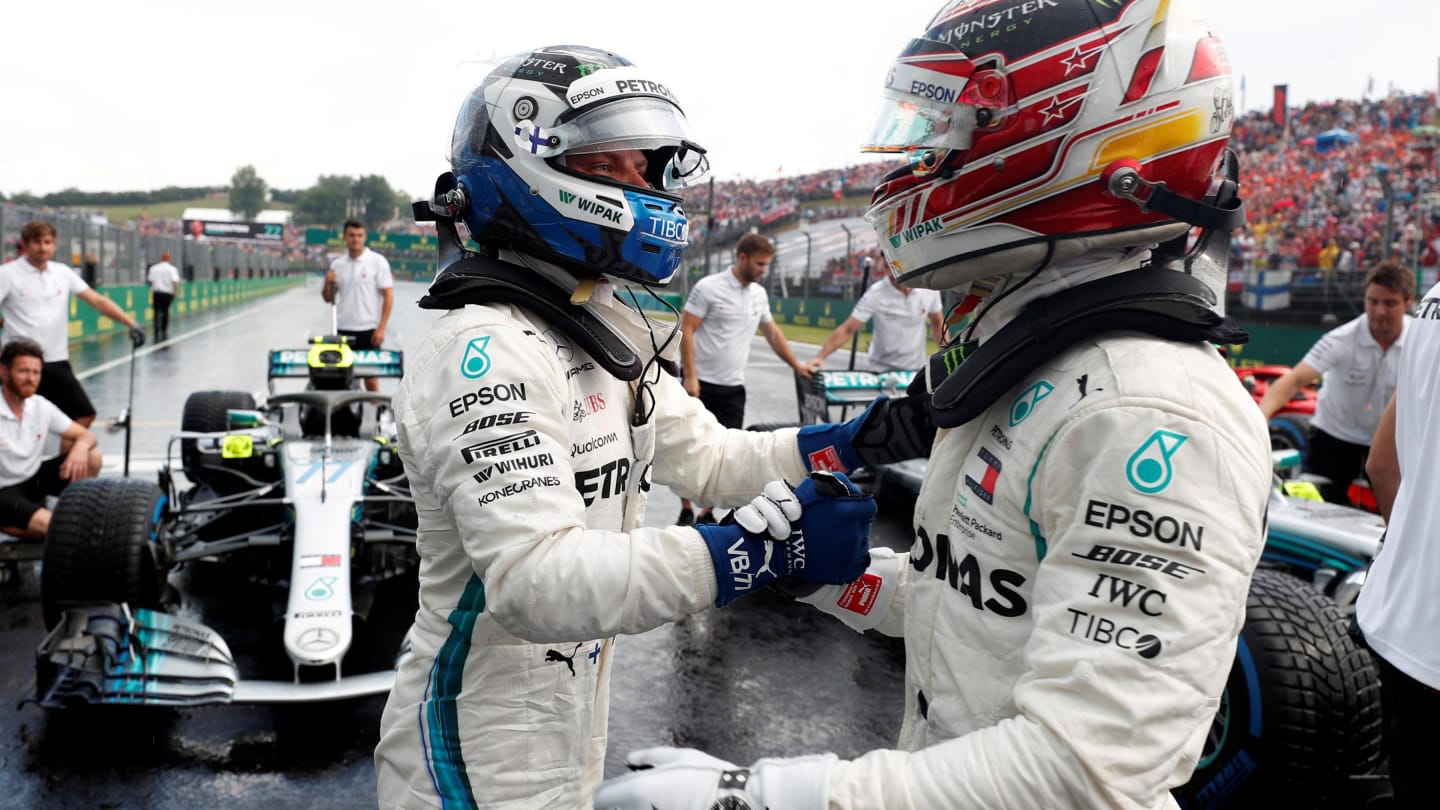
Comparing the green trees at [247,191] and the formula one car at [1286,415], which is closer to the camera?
the formula one car at [1286,415]

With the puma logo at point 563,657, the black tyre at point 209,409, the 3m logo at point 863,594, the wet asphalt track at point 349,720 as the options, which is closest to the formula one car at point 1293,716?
the wet asphalt track at point 349,720

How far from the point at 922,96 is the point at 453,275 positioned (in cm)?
89

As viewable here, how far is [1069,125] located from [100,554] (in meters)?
4.42

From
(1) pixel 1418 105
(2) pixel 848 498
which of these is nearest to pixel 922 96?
(2) pixel 848 498

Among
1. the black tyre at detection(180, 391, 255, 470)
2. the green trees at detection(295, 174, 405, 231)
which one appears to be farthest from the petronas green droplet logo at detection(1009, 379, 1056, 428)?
the green trees at detection(295, 174, 405, 231)

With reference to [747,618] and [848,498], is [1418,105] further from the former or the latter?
[848,498]

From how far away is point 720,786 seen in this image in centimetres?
132

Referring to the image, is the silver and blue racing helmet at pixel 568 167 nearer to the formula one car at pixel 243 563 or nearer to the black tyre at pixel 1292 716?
the black tyre at pixel 1292 716

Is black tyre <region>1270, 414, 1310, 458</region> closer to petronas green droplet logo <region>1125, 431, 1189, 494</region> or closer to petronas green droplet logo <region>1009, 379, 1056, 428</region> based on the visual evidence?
petronas green droplet logo <region>1009, 379, 1056, 428</region>

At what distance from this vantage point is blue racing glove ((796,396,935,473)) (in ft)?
6.96

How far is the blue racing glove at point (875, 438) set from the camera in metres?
2.12

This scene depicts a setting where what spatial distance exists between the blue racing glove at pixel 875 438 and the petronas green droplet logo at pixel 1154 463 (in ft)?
2.49

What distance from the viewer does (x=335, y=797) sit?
3.85m

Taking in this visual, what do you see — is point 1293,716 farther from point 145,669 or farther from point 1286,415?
point 1286,415
